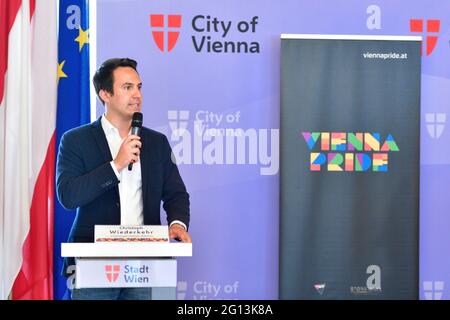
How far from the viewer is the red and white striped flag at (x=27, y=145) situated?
4902mm

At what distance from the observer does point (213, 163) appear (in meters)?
5.21

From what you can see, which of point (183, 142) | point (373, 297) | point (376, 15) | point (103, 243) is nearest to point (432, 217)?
point (373, 297)

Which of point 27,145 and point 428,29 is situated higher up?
point 428,29

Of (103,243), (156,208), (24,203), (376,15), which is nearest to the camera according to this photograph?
(103,243)

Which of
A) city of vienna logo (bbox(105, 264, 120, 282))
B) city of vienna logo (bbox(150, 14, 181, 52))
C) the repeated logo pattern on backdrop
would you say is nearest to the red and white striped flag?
the repeated logo pattern on backdrop

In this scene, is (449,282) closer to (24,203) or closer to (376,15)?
(376,15)

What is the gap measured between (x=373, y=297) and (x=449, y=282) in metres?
0.59

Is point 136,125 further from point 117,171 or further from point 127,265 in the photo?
point 127,265

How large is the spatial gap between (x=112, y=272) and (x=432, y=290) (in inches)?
105

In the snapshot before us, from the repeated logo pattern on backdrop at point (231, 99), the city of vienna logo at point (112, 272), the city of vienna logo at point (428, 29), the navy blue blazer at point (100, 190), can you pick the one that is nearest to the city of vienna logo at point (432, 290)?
the repeated logo pattern on backdrop at point (231, 99)

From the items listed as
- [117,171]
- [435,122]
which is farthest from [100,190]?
[435,122]

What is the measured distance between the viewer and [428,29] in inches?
208

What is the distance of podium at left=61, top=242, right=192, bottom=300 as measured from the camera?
346 centimetres

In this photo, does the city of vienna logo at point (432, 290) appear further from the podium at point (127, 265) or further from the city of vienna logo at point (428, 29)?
the podium at point (127, 265)
